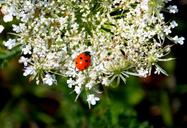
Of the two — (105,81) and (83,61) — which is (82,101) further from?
(83,61)

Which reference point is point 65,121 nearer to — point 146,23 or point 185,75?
point 185,75

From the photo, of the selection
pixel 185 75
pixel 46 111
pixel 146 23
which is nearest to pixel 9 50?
pixel 146 23

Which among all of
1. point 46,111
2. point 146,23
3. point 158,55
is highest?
point 146,23

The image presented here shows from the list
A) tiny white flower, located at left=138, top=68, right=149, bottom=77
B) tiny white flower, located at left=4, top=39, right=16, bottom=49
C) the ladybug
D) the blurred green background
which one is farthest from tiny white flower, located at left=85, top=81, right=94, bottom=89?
the blurred green background

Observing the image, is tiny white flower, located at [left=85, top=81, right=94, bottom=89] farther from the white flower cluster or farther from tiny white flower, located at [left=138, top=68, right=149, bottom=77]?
tiny white flower, located at [left=138, top=68, right=149, bottom=77]

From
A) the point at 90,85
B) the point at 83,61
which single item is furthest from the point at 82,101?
the point at 83,61
